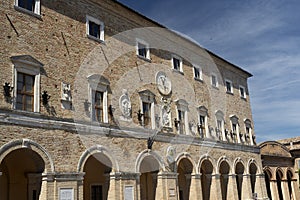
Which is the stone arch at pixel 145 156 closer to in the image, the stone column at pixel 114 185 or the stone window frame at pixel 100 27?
the stone column at pixel 114 185

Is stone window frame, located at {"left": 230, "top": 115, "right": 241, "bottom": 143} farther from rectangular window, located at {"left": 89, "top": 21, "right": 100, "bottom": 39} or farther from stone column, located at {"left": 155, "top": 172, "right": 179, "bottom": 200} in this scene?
rectangular window, located at {"left": 89, "top": 21, "right": 100, "bottom": 39}

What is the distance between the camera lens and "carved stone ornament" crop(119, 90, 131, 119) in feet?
56.3

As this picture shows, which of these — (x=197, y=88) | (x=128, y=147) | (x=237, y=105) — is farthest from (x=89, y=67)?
(x=237, y=105)

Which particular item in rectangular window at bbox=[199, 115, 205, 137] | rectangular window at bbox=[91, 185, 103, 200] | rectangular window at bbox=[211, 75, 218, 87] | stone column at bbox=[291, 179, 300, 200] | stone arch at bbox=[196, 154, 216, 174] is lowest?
stone column at bbox=[291, 179, 300, 200]

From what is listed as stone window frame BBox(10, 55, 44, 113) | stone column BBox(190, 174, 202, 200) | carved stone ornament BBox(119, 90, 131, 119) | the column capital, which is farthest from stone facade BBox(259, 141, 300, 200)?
stone window frame BBox(10, 55, 44, 113)

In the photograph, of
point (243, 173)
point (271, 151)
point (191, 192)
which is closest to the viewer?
point (191, 192)

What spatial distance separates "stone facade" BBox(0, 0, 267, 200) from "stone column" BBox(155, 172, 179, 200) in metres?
0.06

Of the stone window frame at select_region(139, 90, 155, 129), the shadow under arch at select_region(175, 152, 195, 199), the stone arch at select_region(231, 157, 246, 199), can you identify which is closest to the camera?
the stone window frame at select_region(139, 90, 155, 129)

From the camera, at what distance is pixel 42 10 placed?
14445mm

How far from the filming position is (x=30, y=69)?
531 inches

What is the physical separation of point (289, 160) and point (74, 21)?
84.7ft

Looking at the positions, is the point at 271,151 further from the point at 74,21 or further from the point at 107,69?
the point at 74,21

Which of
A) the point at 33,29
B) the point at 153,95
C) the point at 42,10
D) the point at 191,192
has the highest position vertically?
the point at 42,10

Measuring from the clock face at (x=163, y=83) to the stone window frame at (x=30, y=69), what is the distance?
26.1 feet
